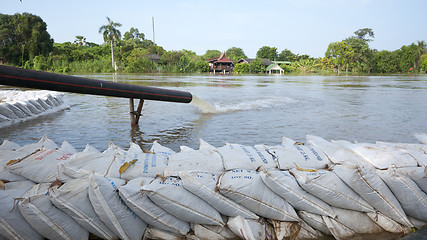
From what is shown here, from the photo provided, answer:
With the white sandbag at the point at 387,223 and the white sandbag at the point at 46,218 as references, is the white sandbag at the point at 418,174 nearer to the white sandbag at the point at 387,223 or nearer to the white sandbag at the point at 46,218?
the white sandbag at the point at 387,223

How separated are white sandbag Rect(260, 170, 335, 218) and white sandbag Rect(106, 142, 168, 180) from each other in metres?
0.84

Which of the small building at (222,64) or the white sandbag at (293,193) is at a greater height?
the small building at (222,64)

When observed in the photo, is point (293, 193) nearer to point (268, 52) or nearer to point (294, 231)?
point (294, 231)

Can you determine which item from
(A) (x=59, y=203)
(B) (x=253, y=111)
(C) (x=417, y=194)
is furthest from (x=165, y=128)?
(C) (x=417, y=194)

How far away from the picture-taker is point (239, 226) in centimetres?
204

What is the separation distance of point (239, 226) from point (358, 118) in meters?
6.37

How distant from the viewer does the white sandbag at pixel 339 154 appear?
261 cm

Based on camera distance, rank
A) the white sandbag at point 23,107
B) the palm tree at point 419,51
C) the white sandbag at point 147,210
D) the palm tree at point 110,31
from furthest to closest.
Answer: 1. the palm tree at point 419,51
2. the palm tree at point 110,31
3. the white sandbag at point 23,107
4. the white sandbag at point 147,210

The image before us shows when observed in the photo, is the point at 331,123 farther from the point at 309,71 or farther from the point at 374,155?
the point at 309,71

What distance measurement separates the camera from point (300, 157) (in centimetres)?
267

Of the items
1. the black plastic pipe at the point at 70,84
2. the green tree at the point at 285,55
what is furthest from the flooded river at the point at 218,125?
the green tree at the point at 285,55

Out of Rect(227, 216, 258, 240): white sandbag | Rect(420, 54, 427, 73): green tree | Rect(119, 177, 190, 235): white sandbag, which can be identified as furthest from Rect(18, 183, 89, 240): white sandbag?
Rect(420, 54, 427, 73): green tree

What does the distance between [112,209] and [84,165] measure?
0.49m

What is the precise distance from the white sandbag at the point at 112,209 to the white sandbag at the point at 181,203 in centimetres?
20
